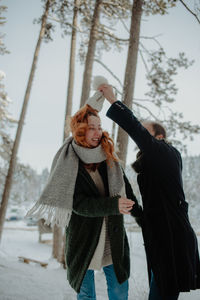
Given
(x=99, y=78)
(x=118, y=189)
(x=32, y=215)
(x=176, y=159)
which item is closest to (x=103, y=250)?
(x=118, y=189)

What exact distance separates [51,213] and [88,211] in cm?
38

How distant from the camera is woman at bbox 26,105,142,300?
1.60 meters

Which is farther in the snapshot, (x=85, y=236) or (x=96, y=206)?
(x=85, y=236)

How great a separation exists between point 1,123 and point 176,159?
338 inches

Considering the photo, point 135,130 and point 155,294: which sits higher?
point 135,130

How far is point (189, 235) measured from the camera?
1.46 metres

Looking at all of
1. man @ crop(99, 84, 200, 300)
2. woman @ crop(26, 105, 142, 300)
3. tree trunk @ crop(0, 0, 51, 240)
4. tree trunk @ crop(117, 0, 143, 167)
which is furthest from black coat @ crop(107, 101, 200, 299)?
tree trunk @ crop(0, 0, 51, 240)


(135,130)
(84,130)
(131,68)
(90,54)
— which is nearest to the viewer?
(135,130)

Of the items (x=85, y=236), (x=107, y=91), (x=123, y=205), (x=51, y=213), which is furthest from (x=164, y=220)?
(x=107, y=91)

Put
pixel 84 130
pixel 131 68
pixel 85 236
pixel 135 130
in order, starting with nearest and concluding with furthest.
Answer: pixel 135 130 < pixel 85 236 < pixel 84 130 < pixel 131 68

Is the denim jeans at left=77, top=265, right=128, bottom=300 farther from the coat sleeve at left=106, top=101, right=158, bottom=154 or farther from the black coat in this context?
the coat sleeve at left=106, top=101, right=158, bottom=154

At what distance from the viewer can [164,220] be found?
1458mm

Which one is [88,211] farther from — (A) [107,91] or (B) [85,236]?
(A) [107,91]

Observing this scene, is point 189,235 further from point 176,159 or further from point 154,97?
point 154,97
